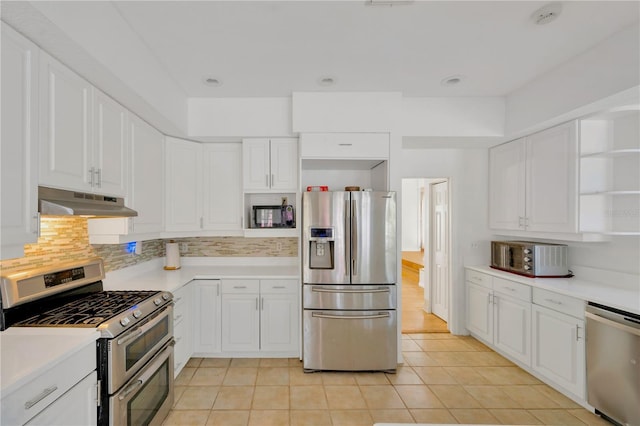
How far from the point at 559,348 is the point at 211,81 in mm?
3724

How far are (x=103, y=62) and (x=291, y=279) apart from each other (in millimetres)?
2274

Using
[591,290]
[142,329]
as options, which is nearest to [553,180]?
[591,290]

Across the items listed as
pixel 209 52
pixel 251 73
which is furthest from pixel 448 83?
pixel 209 52

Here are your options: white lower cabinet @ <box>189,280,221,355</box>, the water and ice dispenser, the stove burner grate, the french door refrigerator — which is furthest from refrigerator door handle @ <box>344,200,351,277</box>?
the stove burner grate

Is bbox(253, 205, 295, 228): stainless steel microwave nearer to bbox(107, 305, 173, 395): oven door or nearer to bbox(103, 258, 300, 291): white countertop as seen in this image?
bbox(103, 258, 300, 291): white countertop

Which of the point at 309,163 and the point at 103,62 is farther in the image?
the point at 309,163

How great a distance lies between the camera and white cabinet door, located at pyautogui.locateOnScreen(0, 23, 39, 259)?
1317 mm

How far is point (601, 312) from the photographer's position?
223 cm

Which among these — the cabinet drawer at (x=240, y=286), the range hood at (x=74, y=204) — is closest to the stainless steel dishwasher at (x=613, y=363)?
the cabinet drawer at (x=240, y=286)

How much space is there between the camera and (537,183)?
304 cm

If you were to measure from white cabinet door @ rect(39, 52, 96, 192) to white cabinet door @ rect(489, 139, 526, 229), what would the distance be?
3.75 meters

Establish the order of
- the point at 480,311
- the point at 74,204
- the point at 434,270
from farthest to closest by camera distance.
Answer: the point at 434,270 → the point at 480,311 → the point at 74,204

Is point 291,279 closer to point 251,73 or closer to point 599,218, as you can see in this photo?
point 251,73

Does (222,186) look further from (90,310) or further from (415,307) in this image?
(415,307)
